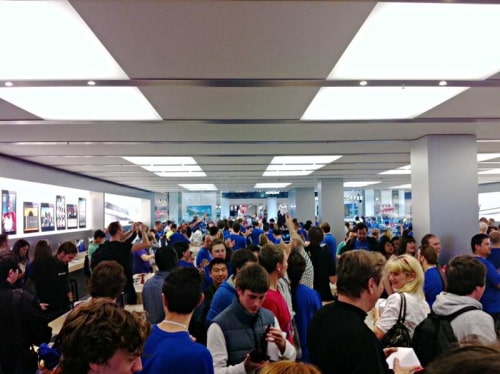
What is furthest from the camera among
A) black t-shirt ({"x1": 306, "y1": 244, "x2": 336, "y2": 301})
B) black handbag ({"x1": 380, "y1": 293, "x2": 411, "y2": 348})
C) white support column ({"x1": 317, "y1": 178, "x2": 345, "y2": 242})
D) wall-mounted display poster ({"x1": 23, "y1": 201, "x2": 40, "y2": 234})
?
white support column ({"x1": 317, "y1": 178, "x2": 345, "y2": 242})

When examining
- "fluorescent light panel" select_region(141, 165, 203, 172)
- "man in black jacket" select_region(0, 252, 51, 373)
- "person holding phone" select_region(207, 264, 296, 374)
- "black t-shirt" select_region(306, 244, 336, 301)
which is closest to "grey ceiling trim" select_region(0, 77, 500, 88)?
"man in black jacket" select_region(0, 252, 51, 373)

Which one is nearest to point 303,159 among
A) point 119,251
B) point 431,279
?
point 119,251

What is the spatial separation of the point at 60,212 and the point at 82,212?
6.75 ft

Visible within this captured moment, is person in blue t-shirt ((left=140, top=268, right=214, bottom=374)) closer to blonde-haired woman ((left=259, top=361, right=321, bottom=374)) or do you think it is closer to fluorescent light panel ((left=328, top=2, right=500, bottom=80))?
blonde-haired woman ((left=259, top=361, right=321, bottom=374))

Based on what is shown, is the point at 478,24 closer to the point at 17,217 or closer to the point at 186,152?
the point at 186,152

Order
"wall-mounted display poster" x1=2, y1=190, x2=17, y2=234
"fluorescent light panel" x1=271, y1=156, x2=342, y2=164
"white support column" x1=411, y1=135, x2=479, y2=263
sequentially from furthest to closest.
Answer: "fluorescent light panel" x1=271, y1=156, x2=342, y2=164, "wall-mounted display poster" x1=2, y1=190, x2=17, y2=234, "white support column" x1=411, y1=135, x2=479, y2=263

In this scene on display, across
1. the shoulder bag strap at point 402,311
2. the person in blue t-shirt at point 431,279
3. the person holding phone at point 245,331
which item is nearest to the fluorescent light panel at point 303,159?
the person in blue t-shirt at point 431,279

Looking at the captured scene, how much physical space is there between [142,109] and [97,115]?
0.70 m

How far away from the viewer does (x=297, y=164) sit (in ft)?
36.1

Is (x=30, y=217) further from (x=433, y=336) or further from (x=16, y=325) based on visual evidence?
(x=433, y=336)

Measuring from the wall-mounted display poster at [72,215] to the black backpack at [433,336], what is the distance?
12.8 meters

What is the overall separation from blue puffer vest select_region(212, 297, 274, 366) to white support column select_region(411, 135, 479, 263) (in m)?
5.31

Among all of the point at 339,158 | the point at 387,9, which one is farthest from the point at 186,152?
the point at 387,9

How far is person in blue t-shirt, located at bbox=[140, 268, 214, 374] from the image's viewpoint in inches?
67.7
